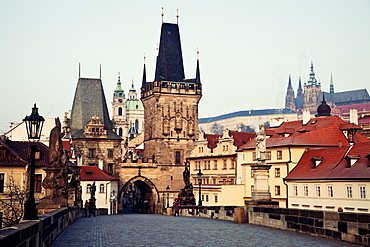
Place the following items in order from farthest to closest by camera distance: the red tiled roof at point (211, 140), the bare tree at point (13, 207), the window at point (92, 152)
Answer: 1. the window at point (92, 152)
2. the red tiled roof at point (211, 140)
3. the bare tree at point (13, 207)

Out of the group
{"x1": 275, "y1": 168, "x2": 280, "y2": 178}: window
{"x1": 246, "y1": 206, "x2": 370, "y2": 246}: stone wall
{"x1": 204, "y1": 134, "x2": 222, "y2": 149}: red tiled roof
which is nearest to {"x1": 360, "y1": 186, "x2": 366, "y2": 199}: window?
{"x1": 275, "y1": 168, "x2": 280, "y2": 178}: window

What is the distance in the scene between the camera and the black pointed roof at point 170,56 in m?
92.0

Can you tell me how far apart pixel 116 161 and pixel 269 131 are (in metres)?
27.2

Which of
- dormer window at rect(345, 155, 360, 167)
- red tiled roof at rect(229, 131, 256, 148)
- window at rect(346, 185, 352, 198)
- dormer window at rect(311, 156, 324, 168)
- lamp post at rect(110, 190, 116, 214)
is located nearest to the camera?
window at rect(346, 185, 352, 198)

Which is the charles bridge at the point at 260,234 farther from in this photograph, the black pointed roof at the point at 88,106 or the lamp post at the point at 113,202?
the black pointed roof at the point at 88,106

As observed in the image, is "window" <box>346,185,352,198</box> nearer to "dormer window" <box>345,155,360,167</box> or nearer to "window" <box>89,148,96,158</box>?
"dormer window" <box>345,155,360,167</box>

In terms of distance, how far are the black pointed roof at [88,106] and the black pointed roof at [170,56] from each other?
9568mm

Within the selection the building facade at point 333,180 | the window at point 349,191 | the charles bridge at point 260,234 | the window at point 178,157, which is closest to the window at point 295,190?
the building facade at point 333,180

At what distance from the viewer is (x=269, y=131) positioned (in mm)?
67812

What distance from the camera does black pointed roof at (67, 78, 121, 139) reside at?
3487 inches

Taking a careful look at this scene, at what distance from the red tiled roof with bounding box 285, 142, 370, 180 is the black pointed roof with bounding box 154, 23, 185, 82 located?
44.0 m

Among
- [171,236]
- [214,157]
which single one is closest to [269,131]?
[214,157]

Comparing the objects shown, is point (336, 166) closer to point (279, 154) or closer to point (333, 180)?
point (333, 180)

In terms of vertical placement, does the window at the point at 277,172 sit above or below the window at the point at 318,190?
above
